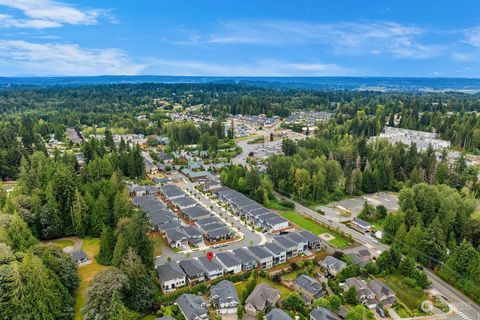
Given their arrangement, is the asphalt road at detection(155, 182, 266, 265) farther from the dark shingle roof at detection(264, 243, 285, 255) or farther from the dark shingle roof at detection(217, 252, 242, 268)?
the dark shingle roof at detection(264, 243, 285, 255)

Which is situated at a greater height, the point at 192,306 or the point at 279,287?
the point at 192,306

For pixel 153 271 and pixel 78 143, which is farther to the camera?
pixel 78 143

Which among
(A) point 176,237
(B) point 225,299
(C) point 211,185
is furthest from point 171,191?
(B) point 225,299

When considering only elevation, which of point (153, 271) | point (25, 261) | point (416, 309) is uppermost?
point (25, 261)

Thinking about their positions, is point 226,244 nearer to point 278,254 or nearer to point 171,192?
point 278,254

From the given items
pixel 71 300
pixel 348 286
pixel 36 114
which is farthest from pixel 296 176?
pixel 36 114

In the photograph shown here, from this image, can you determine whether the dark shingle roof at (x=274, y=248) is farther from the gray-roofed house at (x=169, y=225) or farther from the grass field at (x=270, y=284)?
the gray-roofed house at (x=169, y=225)

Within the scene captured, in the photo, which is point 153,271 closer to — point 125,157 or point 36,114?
point 125,157
